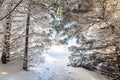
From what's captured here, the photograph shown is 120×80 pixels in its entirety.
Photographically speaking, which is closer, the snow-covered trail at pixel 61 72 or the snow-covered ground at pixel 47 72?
the snow-covered ground at pixel 47 72

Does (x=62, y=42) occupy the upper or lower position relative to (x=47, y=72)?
upper

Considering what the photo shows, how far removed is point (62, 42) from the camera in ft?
39.8

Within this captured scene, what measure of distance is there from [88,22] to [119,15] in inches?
52.4

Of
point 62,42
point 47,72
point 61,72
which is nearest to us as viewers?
point 61,72


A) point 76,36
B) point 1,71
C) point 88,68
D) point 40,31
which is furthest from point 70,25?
point 1,71

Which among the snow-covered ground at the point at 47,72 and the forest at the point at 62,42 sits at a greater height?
the forest at the point at 62,42

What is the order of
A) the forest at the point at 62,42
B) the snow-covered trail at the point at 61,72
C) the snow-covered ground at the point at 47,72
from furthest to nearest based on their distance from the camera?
1. the snow-covered trail at the point at 61,72
2. the snow-covered ground at the point at 47,72
3. the forest at the point at 62,42

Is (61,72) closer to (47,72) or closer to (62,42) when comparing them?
(47,72)

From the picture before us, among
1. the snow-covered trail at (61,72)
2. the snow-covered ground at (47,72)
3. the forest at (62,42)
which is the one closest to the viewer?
the forest at (62,42)

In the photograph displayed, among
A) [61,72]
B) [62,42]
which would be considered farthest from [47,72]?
[62,42]

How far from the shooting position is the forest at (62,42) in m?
10.8

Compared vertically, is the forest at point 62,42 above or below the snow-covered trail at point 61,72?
above

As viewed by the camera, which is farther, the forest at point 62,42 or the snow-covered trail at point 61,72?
the snow-covered trail at point 61,72

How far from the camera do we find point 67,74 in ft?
37.1
